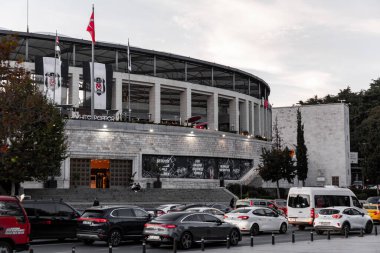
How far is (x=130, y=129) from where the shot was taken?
61562 millimetres

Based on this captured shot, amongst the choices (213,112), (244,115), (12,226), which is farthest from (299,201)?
(244,115)

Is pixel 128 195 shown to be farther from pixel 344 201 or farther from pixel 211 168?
pixel 344 201

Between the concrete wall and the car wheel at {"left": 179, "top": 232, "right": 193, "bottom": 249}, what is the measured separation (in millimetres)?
66287

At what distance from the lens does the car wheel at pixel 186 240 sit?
23005mm

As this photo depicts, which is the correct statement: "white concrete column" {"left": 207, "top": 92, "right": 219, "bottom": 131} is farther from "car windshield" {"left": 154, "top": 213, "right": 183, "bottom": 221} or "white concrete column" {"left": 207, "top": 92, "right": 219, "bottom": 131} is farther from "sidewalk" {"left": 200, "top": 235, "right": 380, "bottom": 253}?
"car windshield" {"left": 154, "top": 213, "right": 183, "bottom": 221}

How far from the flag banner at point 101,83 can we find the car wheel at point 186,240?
129ft

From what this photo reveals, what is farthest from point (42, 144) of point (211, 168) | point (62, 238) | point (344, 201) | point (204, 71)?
point (204, 71)

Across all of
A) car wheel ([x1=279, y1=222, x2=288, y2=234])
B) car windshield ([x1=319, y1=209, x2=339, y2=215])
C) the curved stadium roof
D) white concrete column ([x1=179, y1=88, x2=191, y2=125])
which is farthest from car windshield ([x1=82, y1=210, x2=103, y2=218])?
white concrete column ([x1=179, y1=88, x2=191, y2=125])

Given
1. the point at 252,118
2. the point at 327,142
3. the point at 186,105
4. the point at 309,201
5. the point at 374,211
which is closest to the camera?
the point at 309,201

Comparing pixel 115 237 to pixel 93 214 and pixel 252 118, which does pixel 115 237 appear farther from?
pixel 252 118

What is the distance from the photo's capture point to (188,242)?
23250 mm

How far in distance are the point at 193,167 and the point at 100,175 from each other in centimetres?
1078

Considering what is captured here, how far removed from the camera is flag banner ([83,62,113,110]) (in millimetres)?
60406

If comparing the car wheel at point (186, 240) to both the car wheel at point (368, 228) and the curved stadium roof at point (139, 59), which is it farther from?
the curved stadium roof at point (139, 59)
